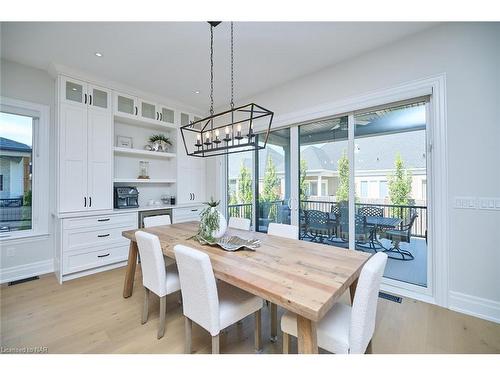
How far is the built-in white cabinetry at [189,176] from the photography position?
4.25 metres

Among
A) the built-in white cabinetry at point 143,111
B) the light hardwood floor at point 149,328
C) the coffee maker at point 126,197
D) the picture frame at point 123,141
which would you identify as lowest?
the light hardwood floor at point 149,328

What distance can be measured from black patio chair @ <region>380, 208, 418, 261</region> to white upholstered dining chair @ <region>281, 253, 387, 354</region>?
1851 mm

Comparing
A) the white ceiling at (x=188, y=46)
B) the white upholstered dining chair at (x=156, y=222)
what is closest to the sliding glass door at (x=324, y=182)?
the white ceiling at (x=188, y=46)

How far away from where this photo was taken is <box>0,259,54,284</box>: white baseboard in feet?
9.33

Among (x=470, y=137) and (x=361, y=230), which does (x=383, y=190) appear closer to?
(x=361, y=230)

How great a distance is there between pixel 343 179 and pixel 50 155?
4.13 m

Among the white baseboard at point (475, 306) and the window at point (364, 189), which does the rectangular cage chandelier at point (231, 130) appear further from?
the white baseboard at point (475, 306)

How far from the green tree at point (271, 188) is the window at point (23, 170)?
328 centimetres

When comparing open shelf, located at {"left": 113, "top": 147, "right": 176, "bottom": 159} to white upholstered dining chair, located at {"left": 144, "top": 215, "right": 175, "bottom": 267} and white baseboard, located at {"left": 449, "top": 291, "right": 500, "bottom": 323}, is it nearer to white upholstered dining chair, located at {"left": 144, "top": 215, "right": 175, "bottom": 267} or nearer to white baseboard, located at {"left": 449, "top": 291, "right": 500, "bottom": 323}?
white upholstered dining chair, located at {"left": 144, "top": 215, "right": 175, "bottom": 267}

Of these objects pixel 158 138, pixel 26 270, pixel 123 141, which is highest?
pixel 158 138

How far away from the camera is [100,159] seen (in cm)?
325

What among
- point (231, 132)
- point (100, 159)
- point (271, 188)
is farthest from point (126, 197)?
point (231, 132)

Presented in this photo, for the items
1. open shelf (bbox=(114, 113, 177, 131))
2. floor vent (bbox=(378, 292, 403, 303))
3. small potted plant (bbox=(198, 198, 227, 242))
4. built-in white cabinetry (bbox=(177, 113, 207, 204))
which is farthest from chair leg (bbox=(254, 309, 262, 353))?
open shelf (bbox=(114, 113, 177, 131))
